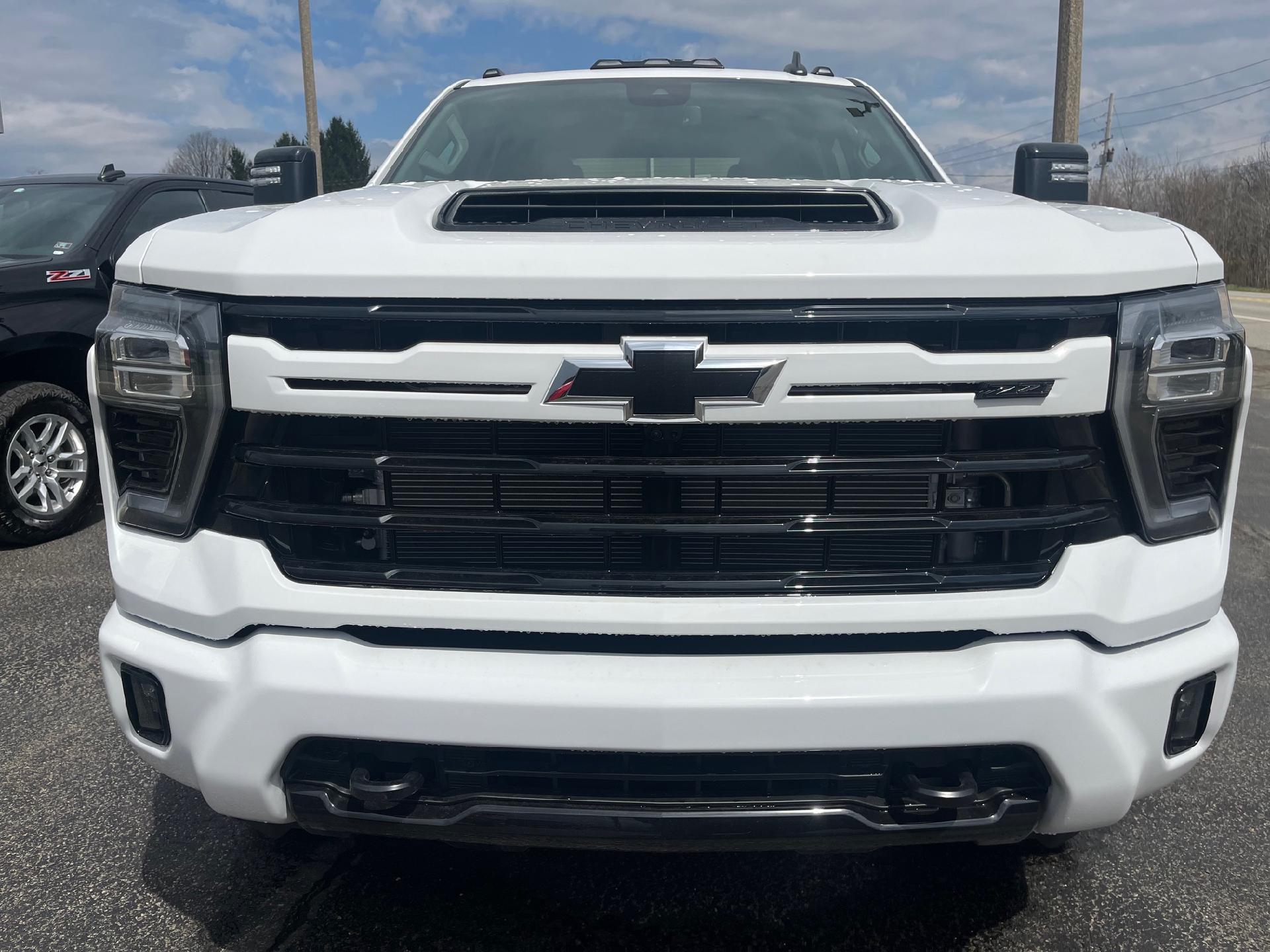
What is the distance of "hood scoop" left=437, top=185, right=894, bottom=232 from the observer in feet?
6.63

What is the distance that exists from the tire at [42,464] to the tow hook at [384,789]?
406 cm

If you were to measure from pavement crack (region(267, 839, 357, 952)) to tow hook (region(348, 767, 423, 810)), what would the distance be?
634mm

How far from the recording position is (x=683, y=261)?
1675mm

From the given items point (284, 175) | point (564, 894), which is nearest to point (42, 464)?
point (284, 175)

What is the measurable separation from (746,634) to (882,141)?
223 cm

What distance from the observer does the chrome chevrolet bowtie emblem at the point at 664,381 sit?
1640mm

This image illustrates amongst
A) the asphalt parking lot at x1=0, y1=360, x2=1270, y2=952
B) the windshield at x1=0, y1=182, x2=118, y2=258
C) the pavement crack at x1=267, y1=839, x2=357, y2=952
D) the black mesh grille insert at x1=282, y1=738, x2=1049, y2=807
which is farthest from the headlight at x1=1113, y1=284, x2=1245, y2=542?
the windshield at x1=0, y1=182, x2=118, y2=258

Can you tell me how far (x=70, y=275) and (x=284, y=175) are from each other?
314 centimetres

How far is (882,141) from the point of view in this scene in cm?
336

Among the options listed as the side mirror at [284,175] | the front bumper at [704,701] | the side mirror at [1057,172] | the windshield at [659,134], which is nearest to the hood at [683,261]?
the front bumper at [704,701]

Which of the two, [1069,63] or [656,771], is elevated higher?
[1069,63]

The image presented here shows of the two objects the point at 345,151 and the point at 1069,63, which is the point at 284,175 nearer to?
the point at 1069,63

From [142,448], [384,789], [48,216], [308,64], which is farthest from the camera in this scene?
[308,64]

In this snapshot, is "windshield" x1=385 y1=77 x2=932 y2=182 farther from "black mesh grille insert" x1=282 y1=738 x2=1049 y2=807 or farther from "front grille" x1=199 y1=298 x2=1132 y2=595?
"black mesh grille insert" x1=282 y1=738 x2=1049 y2=807
